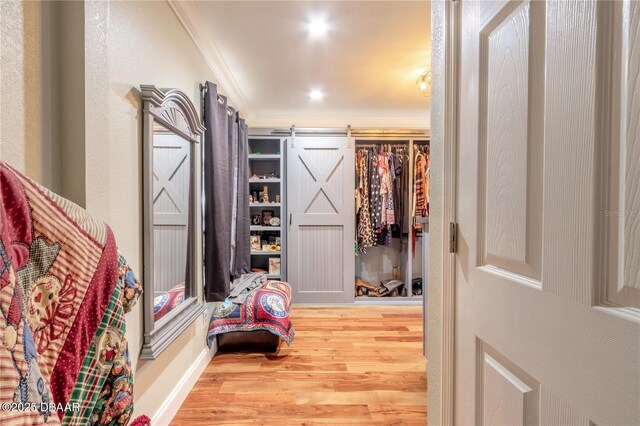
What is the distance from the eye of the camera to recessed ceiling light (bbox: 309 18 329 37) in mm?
1882

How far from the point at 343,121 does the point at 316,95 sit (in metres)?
0.76

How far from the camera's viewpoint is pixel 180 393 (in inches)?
67.4

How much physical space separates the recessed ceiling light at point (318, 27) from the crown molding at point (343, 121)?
169 cm

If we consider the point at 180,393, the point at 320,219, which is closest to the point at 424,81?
the point at 320,219

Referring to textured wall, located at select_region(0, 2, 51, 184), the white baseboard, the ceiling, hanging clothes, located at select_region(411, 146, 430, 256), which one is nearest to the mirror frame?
the white baseboard

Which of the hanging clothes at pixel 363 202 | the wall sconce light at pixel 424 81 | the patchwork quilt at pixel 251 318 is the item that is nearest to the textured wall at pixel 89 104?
the patchwork quilt at pixel 251 318

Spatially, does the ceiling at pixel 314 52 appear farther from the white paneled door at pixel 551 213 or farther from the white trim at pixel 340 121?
the white paneled door at pixel 551 213

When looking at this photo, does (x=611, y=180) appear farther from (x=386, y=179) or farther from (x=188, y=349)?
(x=386, y=179)

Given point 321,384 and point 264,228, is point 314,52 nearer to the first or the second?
point 264,228

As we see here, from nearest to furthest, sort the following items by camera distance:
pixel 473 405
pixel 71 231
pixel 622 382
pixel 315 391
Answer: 1. pixel 622 382
2. pixel 71 231
3. pixel 473 405
4. pixel 315 391

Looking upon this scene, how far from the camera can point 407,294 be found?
3750 millimetres

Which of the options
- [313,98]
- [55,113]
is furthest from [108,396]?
[313,98]

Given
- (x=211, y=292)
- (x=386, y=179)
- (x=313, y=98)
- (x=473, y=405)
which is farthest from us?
(x=386, y=179)

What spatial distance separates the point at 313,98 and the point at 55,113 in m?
2.55
